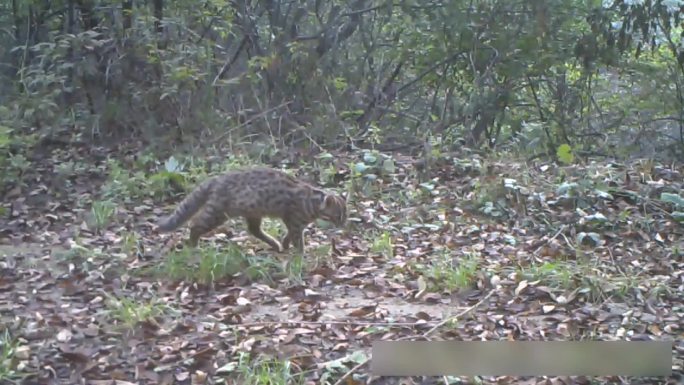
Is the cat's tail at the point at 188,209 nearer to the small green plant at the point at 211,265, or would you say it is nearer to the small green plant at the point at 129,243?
the small green plant at the point at 129,243

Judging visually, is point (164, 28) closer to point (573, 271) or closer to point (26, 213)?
point (26, 213)

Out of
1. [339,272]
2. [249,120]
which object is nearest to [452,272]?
[339,272]

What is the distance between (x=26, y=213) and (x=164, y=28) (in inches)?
125

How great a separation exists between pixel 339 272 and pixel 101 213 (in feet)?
7.18

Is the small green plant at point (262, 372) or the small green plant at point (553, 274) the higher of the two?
the small green plant at point (553, 274)

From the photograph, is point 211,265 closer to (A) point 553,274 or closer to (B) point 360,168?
(A) point 553,274

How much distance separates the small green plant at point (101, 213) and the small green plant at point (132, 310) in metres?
1.78

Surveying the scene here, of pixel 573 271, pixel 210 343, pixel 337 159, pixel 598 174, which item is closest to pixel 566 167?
pixel 598 174

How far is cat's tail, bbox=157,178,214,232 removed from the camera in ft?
24.0

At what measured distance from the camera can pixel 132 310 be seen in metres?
5.82

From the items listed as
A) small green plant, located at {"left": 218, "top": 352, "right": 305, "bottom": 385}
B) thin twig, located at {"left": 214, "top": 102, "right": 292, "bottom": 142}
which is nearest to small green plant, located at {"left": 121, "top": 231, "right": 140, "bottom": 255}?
small green plant, located at {"left": 218, "top": 352, "right": 305, "bottom": 385}

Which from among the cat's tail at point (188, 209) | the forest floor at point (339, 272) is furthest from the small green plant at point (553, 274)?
the cat's tail at point (188, 209)

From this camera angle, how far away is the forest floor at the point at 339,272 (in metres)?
5.43

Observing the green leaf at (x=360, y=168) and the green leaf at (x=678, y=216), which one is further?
the green leaf at (x=360, y=168)
